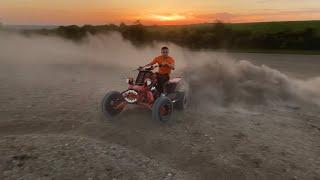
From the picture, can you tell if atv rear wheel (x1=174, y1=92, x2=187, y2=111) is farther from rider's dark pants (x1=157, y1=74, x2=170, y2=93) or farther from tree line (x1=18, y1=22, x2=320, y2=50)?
tree line (x1=18, y1=22, x2=320, y2=50)

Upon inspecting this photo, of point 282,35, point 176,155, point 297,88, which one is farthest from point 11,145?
point 282,35

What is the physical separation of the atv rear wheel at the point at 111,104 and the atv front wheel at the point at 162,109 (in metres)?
1.26

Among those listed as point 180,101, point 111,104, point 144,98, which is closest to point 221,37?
point 180,101

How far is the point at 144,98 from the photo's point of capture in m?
11.3

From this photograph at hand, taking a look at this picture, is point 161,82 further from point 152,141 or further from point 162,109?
point 152,141

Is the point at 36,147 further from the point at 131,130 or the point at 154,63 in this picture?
the point at 154,63

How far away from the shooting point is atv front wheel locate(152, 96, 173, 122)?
35.2 feet

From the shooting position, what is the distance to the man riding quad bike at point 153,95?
36.4 feet

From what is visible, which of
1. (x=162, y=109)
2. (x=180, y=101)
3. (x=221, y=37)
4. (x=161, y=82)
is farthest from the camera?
(x=221, y=37)

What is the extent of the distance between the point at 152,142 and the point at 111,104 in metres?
2.44

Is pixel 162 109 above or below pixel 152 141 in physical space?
above

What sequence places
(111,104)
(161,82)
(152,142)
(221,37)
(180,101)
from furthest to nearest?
1. (221,37)
2. (180,101)
3. (161,82)
4. (111,104)
5. (152,142)

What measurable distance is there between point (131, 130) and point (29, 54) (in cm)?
2032

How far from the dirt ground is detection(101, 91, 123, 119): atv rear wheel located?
0.79ft
